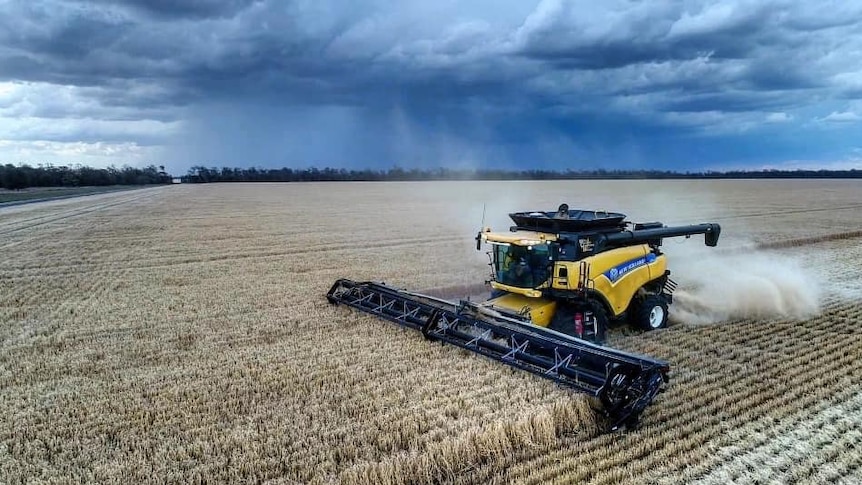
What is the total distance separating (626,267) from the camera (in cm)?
977

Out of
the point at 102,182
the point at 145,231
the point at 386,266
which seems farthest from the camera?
the point at 102,182

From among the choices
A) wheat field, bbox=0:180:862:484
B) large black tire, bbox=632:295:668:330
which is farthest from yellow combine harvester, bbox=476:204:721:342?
wheat field, bbox=0:180:862:484

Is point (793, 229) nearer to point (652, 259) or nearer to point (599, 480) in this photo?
point (652, 259)

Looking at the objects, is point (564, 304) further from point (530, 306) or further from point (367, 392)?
point (367, 392)

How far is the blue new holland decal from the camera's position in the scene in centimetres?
942

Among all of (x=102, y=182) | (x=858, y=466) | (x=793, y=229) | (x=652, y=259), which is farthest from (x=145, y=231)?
(x=102, y=182)

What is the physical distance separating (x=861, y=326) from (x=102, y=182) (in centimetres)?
13317

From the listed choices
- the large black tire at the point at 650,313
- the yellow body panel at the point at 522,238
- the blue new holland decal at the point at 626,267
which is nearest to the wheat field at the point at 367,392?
the large black tire at the point at 650,313

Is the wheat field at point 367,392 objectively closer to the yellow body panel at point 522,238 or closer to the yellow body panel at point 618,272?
the yellow body panel at point 618,272

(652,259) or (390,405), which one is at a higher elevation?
(652,259)

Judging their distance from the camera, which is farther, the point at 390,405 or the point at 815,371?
the point at 815,371

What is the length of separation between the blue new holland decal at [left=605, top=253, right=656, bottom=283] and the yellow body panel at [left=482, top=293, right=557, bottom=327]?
1050mm

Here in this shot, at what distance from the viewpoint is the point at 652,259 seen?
10.4 m

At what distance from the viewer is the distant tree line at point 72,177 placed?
289 ft
